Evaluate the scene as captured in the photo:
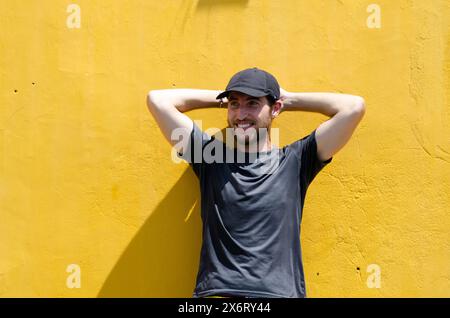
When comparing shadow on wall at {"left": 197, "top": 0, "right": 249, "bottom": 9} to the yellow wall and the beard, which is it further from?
the beard

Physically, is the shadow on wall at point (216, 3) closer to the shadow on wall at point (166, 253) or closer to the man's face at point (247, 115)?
the man's face at point (247, 115)

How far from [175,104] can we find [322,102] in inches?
24.1

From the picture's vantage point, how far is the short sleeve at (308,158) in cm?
286

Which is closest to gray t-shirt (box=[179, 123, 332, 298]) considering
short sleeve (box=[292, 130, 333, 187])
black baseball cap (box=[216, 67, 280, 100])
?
short sleeve (box=[292, 130, 333, 187])

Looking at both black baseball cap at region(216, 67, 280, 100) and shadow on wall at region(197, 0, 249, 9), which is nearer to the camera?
black baseball cap at region(216, 67, 280, 100)

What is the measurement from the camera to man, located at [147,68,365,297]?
273 cm

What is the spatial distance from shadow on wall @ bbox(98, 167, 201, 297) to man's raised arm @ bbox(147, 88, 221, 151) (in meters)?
0.34

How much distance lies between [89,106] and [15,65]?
15.2 inches

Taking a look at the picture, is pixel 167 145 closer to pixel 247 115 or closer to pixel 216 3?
pixel 247 115

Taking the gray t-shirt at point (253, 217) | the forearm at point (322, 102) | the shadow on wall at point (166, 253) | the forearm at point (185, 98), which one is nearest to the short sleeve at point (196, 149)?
the gray t-shirt at point (253, 217)

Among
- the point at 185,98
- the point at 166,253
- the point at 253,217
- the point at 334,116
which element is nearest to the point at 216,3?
the point at 185,98

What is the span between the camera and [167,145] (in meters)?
3.22

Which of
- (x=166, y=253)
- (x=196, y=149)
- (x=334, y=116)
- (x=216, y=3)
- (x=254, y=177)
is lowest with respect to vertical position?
(x=166, y=253)
